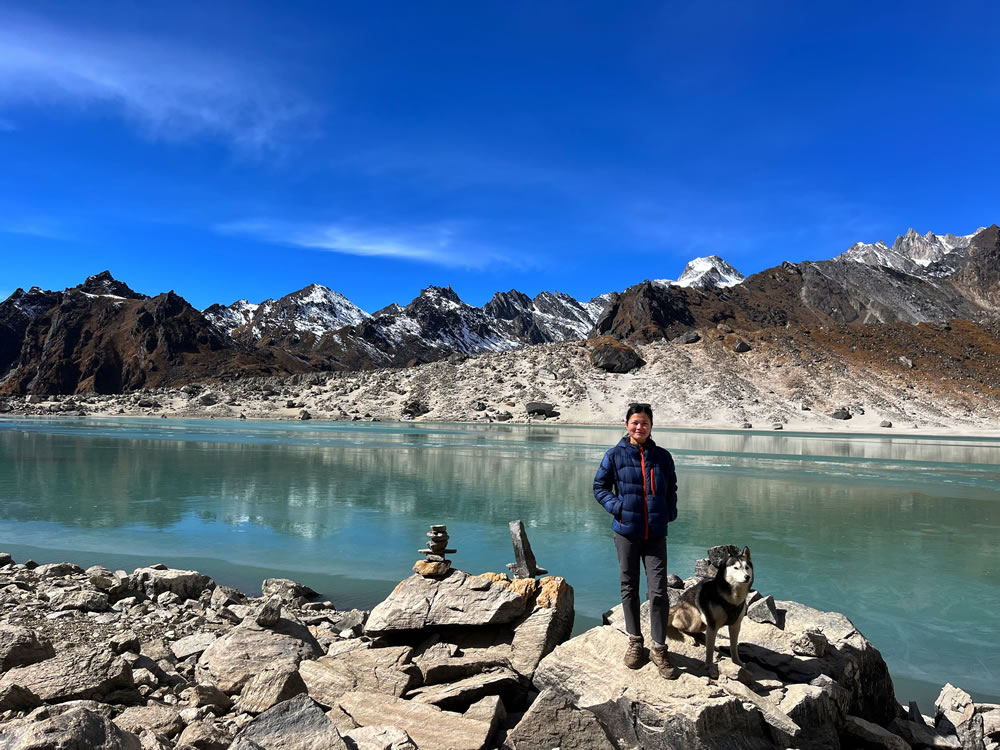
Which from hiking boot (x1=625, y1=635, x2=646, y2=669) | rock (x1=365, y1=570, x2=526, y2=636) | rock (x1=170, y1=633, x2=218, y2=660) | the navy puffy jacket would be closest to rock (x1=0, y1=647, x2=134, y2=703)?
rock (x1=170, y1=633, x2=218, y2=660)

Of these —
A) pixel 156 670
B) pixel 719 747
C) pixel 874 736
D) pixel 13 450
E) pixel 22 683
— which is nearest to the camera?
pixel 719 747

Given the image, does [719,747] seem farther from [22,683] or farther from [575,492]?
[575,492]

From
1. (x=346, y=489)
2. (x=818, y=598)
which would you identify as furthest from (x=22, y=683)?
(x=346, y=489)

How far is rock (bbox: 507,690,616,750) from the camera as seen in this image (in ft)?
15.3

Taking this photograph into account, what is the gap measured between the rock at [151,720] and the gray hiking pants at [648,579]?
3873mm

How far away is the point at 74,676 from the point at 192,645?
5.47ft

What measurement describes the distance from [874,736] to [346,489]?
18822 millimetres

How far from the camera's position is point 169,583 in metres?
9.61

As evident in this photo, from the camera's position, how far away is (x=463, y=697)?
18.1 ft

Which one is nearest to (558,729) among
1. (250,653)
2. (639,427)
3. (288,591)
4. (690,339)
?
(639,427)

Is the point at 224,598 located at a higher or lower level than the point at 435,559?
lower

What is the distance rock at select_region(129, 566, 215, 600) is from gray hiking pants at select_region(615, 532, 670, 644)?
23.6ft

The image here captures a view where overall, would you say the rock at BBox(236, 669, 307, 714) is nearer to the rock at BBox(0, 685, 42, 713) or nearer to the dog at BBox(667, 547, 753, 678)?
the rock at BBox(0, 685, 42, 713)

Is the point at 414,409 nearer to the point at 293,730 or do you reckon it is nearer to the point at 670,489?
the point at 670,489
